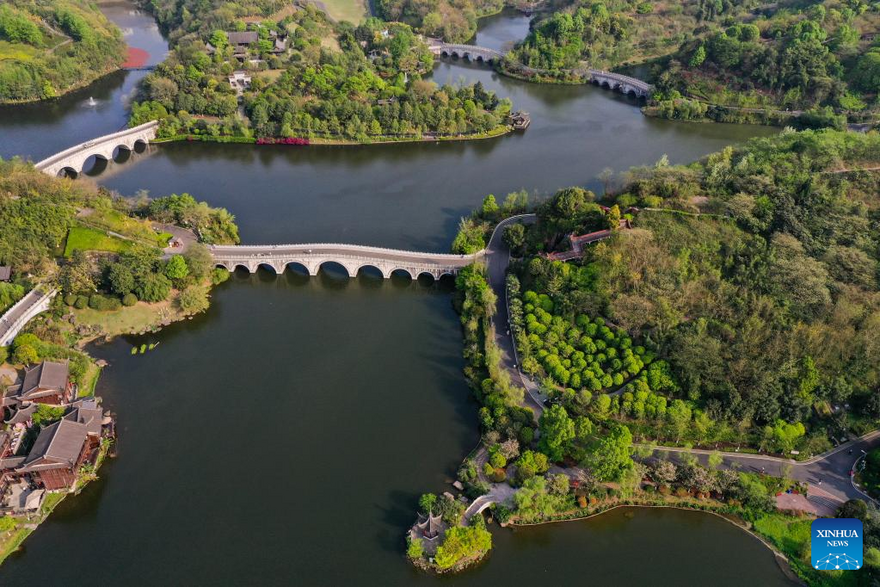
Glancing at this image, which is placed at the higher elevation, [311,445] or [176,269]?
[176,269]

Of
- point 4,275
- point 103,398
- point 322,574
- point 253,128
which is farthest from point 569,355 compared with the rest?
point 253,128

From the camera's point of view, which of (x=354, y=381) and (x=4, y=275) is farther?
(x=4, y=275)

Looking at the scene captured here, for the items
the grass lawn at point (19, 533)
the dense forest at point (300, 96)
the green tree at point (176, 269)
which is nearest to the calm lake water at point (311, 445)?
the grass lawn at point (19, 533)

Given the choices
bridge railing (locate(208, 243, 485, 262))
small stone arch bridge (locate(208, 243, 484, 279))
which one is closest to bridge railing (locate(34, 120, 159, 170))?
bridge railing (locate(208, 243, 485, 262))

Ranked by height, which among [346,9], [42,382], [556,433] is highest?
[346,9]

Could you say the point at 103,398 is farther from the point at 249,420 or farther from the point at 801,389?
the point at 801,389

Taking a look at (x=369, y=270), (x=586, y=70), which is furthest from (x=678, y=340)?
(x=586, y=70)

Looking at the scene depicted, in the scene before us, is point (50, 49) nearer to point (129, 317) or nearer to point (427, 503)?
point (129, 317)
